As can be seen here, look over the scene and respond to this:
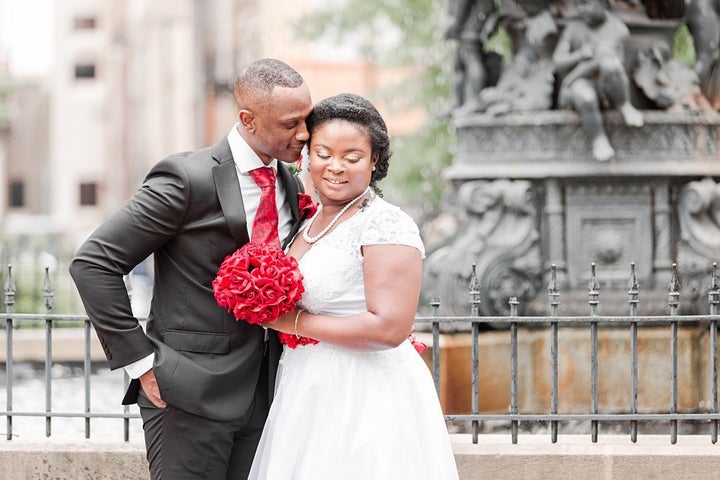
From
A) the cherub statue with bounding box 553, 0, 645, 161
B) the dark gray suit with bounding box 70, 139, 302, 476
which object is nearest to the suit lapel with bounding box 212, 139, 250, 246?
the dark gray suit with bounding box 70, 139, 302, 476

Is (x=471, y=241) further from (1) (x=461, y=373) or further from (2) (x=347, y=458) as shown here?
(2) (x=347, y=458)

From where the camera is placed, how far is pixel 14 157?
82.4 meters

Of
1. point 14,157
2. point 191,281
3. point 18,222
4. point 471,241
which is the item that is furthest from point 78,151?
point 191,281

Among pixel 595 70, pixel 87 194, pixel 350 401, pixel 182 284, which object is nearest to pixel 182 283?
pixel 182 284

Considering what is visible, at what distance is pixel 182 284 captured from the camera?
14.6 feet

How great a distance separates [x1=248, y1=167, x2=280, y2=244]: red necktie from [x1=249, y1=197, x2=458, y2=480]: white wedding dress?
6.1 inches

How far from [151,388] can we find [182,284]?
1.22 ft

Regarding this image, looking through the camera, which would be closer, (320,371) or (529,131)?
(320,371)

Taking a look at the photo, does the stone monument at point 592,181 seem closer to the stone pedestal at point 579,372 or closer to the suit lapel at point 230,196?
the stone pedestal at point 579,372

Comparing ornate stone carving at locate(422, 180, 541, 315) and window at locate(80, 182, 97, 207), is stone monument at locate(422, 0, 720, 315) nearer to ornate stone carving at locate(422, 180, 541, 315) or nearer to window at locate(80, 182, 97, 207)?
ornate stone carving at locate(422, 180, 541, 315)

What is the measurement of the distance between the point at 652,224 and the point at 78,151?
212 ft

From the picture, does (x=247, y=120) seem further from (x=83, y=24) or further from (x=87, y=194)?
(x=83, y=24)

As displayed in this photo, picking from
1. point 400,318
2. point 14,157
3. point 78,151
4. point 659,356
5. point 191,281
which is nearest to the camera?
point 400,318

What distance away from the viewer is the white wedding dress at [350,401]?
14.0ft
